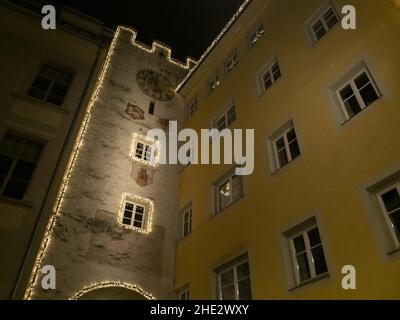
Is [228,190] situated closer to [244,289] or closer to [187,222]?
[187,222]

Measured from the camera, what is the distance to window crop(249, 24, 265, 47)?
15620 millimetres

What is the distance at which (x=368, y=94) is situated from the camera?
30.3 ft

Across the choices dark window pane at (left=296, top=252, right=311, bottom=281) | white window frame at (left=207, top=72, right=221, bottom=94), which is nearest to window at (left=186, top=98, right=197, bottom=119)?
white window frame at (left=207, top=72, right=221, bottom=94)

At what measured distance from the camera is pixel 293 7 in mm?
13844

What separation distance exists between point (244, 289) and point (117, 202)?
6566 millimetres

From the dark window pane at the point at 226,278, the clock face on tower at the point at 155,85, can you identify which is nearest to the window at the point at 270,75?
the dark window pane at the point at 226,278

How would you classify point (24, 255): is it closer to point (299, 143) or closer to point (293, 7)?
point (299, 143)

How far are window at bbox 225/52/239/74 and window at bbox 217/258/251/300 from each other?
31.3 feet

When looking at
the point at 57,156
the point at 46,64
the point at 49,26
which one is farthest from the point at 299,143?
the point at 49,26

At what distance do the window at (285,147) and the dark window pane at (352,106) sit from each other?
1857 mm

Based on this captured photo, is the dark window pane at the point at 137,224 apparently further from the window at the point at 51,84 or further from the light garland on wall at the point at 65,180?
the window at the point at 51,84

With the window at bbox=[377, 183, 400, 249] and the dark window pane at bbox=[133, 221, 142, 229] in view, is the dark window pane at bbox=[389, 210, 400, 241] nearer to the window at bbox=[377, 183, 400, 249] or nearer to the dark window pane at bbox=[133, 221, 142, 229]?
the window at bbox=[377, 183, 400, 249]

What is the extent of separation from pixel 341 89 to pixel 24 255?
36.3 feet

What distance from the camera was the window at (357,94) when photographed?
30.0 feet
